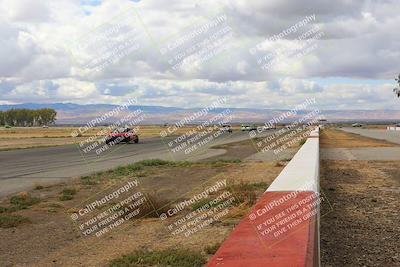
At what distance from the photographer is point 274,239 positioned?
3.80 m

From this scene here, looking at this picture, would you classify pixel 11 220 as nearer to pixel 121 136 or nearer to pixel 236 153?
pixel 236 153

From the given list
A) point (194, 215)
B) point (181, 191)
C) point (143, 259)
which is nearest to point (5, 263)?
point (143, 259)

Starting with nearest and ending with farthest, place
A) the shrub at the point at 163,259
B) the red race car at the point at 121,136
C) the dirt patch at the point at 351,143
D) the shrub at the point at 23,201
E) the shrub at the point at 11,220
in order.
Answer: the shrub at the point at 163,259 < the shrub at the point at 11,220 < the shrub at the point at 23,201 < the dirt patch at the point at 351,143 < the red race car at the point at 121,136

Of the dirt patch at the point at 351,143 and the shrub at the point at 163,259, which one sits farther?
the dirt patch at the point at 351,143

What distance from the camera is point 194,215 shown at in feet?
31.2

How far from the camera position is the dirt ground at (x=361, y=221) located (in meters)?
6.43

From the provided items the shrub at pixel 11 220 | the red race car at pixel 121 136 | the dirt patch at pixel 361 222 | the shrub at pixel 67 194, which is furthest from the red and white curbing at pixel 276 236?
the red race car at pixel 121 136

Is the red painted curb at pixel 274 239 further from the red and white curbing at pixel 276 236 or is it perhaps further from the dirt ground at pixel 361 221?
the dirt ground at pixel 361 221

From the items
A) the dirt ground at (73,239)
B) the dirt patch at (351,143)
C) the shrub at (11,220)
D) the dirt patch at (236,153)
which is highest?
the shrub at (11,220)

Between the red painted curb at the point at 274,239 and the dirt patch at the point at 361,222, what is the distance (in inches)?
52.2

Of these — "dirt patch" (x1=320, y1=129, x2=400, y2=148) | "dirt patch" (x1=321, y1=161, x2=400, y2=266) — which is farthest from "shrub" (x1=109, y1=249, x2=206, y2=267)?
"dirt patch" (x1=320, y1=129, x2=400, y2=148)

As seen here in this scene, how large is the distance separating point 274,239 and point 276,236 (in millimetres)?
104

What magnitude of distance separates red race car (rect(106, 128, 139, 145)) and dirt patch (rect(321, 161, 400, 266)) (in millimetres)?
32001

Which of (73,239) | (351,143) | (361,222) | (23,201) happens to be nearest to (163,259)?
(73,239)
